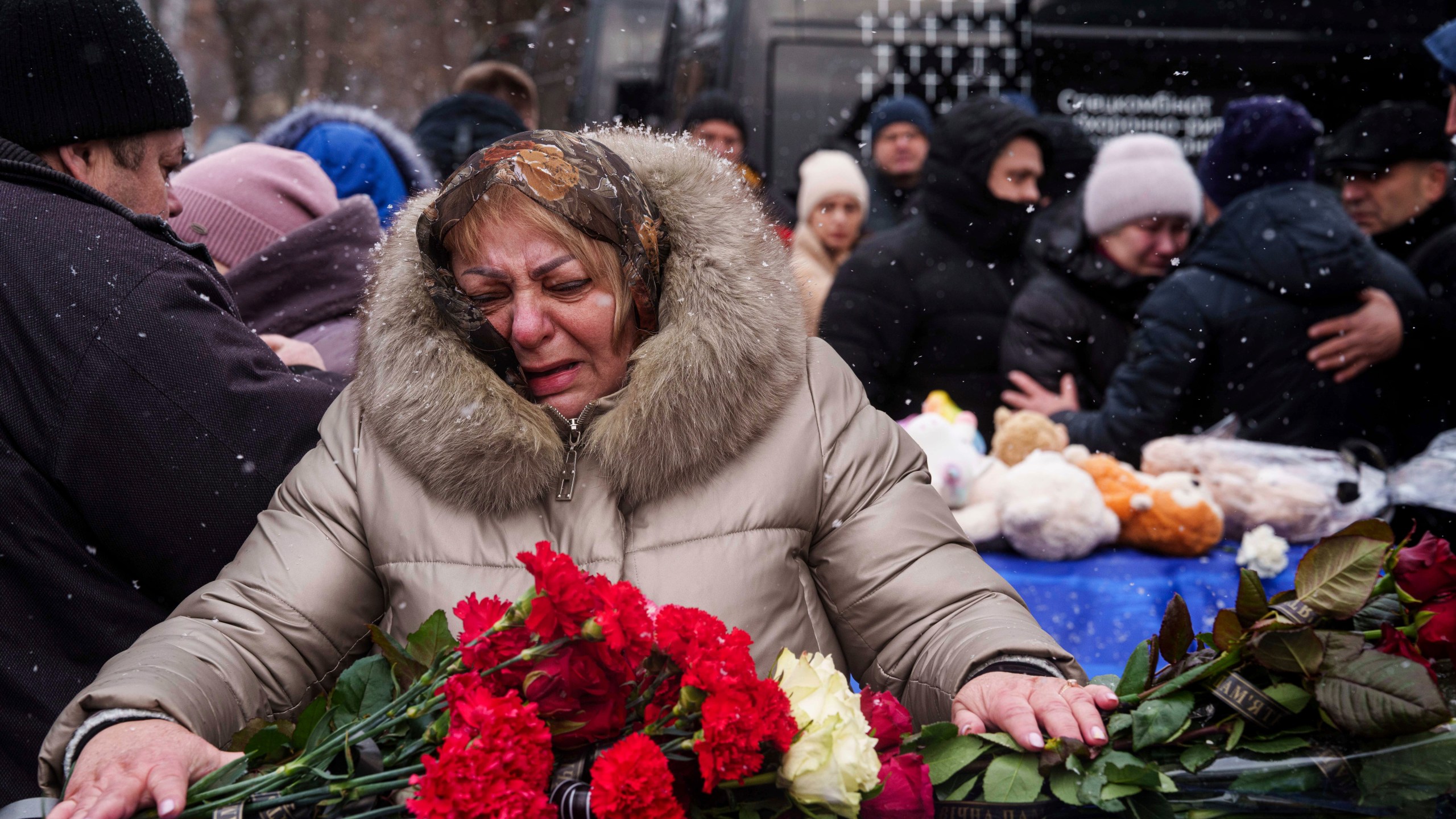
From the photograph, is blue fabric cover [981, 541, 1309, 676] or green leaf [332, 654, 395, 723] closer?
green leaf [332, 654, 395, 723]

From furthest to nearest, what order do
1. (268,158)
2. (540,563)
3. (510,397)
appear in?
(268,158)
(510,397)
(540,563)

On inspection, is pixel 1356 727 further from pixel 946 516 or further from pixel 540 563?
pixel 540 563

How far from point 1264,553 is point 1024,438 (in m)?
0.79

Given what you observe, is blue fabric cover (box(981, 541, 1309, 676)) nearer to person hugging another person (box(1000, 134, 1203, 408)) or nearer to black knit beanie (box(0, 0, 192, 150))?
person hugging another person (box(1000, 134, 1203, 408))

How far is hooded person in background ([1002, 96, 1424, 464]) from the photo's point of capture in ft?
12.1

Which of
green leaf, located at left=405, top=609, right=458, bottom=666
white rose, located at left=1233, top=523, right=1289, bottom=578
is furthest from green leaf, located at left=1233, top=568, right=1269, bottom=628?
white rose, located at left=1233, top=523, right=1289, bottom=578

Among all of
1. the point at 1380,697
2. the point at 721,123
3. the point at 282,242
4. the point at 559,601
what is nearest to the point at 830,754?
the point at 559,601

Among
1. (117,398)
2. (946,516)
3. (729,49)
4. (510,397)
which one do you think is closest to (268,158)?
(117,398)

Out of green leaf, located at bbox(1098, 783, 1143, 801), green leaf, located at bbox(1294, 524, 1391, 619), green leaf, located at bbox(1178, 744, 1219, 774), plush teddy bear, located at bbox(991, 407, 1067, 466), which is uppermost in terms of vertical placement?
green leaf, located at bbox(1294, 524, 1391, 619)

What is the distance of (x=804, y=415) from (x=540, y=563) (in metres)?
0.72

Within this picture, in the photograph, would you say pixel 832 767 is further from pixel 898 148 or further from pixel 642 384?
pixel 898 148

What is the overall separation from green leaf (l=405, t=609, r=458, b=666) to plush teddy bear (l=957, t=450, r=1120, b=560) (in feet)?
6.73

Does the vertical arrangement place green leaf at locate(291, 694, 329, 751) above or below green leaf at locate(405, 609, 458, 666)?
below

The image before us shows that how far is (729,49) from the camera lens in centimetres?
672
